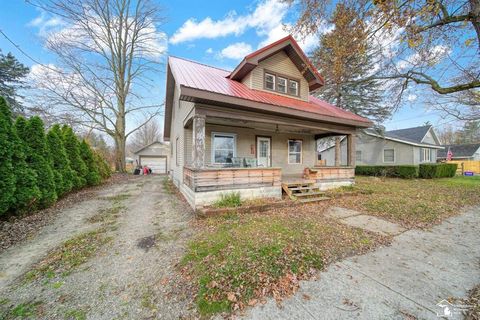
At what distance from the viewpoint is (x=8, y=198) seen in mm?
4402

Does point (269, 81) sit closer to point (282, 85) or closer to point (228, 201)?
point (282, 85)

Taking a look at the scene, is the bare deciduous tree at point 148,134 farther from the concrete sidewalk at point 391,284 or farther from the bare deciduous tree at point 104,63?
the concrete sidewalk at point 391,284

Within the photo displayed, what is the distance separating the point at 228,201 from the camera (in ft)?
17.9

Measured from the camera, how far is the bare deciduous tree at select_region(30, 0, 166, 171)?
13734 mm

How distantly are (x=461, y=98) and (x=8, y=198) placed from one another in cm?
1673

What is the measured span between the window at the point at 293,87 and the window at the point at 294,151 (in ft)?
8.27

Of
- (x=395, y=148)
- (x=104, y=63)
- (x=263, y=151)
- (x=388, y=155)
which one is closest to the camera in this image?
(x=263, y=151)

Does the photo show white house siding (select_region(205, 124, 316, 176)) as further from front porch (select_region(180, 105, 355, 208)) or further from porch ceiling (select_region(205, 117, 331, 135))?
porch ceiling (select_region(205, 117, 331, 135))

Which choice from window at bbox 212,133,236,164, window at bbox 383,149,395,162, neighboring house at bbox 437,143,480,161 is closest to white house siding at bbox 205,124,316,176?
window at bbox 212,133,236,164

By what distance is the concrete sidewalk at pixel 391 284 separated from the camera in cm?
201

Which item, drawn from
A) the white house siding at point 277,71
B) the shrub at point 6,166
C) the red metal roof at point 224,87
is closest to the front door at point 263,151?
the red metal roof at point 224,87

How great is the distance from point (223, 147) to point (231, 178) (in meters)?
2.90

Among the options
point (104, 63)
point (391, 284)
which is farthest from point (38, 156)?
point (104, 63)

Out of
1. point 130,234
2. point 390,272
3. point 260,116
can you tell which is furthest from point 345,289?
point 260,116
